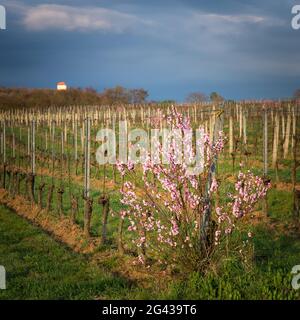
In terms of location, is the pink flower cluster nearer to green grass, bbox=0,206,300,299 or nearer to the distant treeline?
green grass, bbox=0,206,300,299

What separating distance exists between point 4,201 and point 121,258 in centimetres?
844

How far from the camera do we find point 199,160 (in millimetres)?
6336

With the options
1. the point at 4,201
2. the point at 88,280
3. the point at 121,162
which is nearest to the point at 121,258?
the point at 88,280

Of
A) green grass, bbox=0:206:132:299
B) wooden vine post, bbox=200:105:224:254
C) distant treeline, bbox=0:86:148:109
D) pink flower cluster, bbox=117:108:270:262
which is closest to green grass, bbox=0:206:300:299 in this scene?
green grass, bbox=0:206:132:299

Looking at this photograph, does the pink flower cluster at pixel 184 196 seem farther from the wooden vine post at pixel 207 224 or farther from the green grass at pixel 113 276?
the green grass at pixel 113 276

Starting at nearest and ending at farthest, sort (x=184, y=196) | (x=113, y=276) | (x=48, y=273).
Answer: (x=184, y=196) < (x=113, y=276) < (x=48, y=273)

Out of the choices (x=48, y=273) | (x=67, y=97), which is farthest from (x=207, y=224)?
(x=67, y=97)

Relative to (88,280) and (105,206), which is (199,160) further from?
(105,206)

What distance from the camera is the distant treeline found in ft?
258

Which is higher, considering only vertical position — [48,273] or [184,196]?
[184,196]

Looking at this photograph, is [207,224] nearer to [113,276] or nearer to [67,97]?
[113,276]

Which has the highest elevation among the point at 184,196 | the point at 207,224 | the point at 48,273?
the point at 184,196

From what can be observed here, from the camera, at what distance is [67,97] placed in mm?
84312

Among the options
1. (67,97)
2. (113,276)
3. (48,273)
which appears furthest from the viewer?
(67,97)
